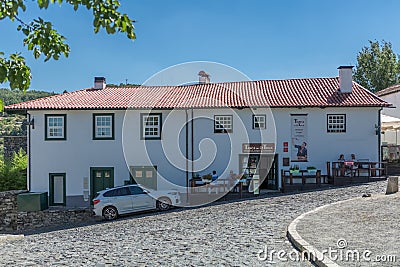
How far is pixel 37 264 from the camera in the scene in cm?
952

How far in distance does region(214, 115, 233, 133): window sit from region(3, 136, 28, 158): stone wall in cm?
1703

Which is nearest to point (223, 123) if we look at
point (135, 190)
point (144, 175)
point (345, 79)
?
point (144, 175)

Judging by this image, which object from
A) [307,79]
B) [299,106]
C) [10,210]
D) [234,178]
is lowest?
[10,210]

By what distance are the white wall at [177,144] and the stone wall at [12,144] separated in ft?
38.8

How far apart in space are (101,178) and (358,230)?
50.7ft

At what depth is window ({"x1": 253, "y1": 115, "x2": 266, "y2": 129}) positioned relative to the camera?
23.3 metres

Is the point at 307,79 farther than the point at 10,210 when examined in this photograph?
Yes

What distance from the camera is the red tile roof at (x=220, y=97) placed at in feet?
76.8

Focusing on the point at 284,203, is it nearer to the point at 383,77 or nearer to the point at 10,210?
the point at 10,210

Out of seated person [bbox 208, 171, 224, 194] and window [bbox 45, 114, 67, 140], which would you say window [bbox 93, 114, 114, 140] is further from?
seated person [bbox 208, 171, 224, 194]

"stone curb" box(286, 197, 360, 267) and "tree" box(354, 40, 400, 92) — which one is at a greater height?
"tree" box(354, 40, 400, 92)

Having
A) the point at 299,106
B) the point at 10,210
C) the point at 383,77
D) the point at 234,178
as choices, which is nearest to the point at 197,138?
the point at 234,178

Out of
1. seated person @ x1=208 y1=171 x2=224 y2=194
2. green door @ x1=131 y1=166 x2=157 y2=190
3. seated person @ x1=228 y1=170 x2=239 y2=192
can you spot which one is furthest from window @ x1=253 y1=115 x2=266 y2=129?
green door @ x1=131 y1=166 x2=157 y2=190

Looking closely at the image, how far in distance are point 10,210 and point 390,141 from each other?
924 inches
